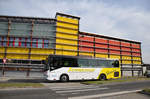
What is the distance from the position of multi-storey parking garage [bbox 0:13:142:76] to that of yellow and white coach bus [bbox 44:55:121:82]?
43.7 ft

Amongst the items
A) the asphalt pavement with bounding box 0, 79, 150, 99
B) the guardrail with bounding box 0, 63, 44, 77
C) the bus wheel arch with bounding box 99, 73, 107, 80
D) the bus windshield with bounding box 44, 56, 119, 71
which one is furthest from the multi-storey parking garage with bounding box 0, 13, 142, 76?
the asphalt pavement with bounding box 0, 79, 150, 99

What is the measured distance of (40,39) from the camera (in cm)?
2844

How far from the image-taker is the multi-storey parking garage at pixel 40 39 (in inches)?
1059

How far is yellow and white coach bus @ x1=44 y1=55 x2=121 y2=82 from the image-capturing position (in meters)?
14.9

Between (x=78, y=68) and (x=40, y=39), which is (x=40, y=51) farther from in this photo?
(x=78, y=68)

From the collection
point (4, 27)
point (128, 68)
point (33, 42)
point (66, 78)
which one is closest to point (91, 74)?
point (66, 78)

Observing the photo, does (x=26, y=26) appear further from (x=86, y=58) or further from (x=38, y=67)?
(x=86, y=58)

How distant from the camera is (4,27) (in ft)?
90.3

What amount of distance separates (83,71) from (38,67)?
577 inches

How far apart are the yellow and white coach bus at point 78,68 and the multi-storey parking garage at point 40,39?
1332 centimetres

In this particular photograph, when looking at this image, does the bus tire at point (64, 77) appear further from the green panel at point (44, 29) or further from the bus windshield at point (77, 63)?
the green panel at point (44, 29)

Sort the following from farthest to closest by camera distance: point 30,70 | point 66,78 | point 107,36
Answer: point 107,36 → point 30,70 → point 66,78

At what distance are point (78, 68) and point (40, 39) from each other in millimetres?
16165

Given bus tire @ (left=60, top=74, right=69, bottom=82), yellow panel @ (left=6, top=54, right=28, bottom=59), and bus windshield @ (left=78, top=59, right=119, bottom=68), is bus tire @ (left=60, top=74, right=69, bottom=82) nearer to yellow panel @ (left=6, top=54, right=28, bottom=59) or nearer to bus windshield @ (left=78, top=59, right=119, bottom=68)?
bus windshield @ (left=78, top=59, right=119, bottom=68)
